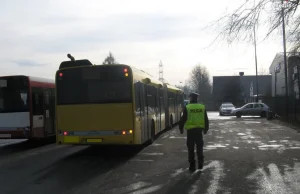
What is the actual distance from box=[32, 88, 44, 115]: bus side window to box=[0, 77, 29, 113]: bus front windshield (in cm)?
30

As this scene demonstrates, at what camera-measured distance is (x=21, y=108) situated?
14.9 m

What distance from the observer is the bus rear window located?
11875mm

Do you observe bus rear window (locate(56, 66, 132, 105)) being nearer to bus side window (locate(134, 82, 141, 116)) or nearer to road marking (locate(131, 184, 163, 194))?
bus side window (locate(134, 82, 141, 116))

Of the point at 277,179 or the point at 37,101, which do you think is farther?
the point at 37,101

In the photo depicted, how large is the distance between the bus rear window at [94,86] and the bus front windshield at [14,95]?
3.31 m

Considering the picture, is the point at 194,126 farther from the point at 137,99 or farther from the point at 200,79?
the point at 200,79

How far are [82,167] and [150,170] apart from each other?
1.93 metres

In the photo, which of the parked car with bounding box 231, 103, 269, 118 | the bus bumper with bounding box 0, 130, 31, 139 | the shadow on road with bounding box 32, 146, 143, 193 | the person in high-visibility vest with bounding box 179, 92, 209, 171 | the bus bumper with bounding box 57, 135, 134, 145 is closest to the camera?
the shadow on road with bounding box 32, 146, 143, 193

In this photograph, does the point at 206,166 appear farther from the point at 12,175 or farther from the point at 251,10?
the point at 251,10

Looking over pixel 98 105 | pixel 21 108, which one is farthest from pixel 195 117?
pixel 21 108

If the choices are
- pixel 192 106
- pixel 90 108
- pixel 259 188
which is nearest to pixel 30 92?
pixel 90 108

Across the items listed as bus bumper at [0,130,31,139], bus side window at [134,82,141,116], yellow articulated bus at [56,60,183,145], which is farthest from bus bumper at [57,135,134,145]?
bus bumper at [0,130,31,139]

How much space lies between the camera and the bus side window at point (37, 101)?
15.1 m

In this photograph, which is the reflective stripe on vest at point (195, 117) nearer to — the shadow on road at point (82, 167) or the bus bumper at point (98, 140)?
the shadow on road at point (82, 167)
